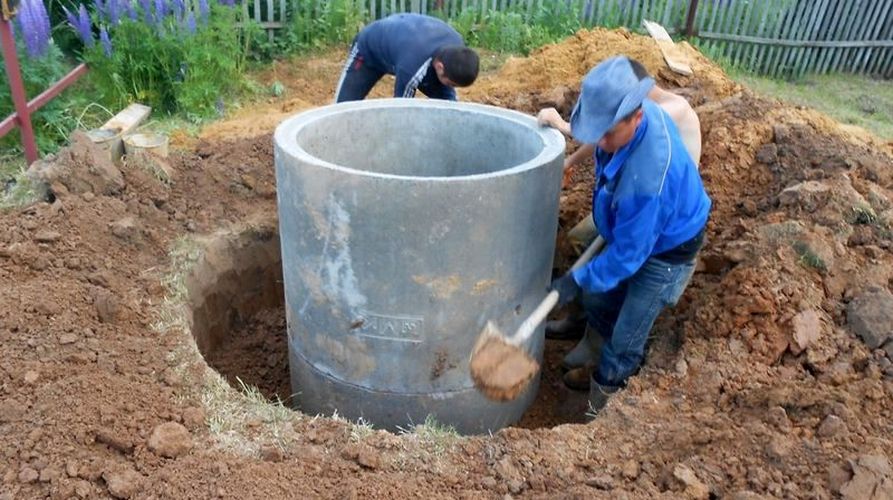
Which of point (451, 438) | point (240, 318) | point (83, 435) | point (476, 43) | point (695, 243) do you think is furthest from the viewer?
point (476, 43)

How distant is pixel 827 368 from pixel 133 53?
5.58 meters

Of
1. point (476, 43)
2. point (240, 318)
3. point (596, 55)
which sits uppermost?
point (596, 55)

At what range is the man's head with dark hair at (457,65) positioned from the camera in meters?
4.59

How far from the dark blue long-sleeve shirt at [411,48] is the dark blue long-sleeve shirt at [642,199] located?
1.92 meters

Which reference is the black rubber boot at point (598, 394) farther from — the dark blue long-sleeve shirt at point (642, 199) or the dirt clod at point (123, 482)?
the dirt clod at point (123, 482)

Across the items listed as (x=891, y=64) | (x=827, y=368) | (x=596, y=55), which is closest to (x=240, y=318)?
(x=827, y=368)

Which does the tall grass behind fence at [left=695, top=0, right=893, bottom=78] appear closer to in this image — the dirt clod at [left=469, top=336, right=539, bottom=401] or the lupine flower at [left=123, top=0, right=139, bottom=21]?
the lupine flower at [left=123, top=0, right=139, bottom=21]

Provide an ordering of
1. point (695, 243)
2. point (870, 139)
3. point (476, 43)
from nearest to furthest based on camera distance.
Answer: point (695, 243), point (870, 139), point (476, 43)

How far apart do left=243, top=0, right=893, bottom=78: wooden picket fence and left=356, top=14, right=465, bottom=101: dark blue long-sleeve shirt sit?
3851 millimetres

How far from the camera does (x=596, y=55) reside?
6.55 meters

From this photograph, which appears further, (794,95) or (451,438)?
(794,95)

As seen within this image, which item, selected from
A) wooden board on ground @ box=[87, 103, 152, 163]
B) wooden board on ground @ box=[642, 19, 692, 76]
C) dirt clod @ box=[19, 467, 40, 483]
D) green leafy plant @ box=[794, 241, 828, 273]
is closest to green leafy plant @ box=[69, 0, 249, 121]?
wooden board on ground @ box=[87, 103, 152, 163]

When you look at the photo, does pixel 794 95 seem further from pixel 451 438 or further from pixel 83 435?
pixel 83 435

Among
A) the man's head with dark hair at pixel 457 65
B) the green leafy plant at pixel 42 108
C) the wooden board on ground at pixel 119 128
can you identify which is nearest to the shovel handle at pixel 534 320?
the man's head with dark hair at pixel 457 65
